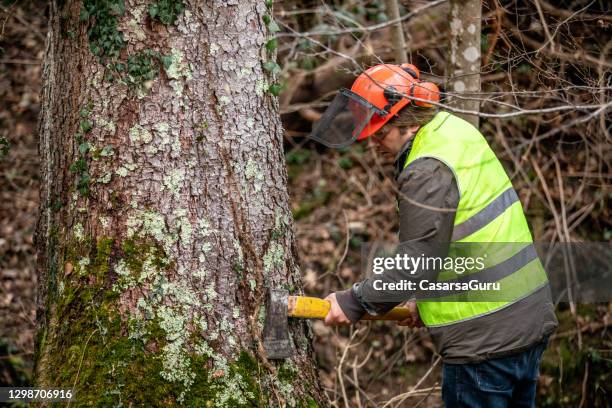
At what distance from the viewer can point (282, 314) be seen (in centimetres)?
309

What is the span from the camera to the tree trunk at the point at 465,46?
13.4 feet

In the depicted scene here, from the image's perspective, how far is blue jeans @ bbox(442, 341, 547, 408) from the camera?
2.91 metres

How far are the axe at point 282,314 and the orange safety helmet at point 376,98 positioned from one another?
2.64 feet

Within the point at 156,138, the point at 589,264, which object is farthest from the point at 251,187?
the point at 589,264

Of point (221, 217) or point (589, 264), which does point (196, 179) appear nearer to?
point (221, 217)

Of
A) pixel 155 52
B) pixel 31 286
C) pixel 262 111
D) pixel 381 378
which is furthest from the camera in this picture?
pixel 31 286

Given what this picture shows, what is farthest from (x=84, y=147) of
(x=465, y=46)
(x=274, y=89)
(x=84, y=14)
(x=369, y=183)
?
(x=369, y=183)

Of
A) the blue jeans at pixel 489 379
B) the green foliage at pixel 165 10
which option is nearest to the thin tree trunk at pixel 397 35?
the green foliage at pixel 165 10

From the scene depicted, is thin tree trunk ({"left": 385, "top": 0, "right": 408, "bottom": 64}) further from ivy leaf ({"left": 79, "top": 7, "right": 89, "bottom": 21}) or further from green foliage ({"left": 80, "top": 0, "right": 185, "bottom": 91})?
ivy leaf ({"left": 79, "top": 7, "right": 89, "bottom": 21})

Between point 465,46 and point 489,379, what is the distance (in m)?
2.14

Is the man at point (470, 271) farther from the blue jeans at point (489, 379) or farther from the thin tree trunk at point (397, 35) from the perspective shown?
the thin tree trunk at point (397, 35)

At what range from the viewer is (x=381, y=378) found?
5.42m

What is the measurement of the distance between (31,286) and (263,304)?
3.49m

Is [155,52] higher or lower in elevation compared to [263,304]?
higher
